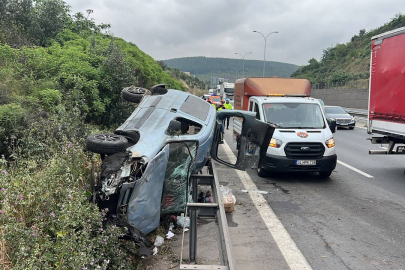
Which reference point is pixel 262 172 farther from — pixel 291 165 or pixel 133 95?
pixel 133 95

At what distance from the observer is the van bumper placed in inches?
→ 335

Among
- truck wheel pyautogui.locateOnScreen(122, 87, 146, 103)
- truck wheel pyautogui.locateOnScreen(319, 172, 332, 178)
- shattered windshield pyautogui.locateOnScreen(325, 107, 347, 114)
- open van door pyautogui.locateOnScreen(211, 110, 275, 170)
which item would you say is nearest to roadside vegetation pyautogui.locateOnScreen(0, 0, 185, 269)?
truck wheel pyautogui.locateOnScreen(122, 87, 146, 103)

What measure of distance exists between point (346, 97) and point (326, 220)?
4142 centimetres

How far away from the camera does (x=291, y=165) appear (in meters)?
8.52

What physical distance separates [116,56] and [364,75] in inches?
1899

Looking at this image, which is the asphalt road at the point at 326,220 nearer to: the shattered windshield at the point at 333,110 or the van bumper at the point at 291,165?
the van bumper at the point at 291,165

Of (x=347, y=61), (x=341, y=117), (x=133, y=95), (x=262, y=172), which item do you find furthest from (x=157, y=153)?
(x=347, y=61)

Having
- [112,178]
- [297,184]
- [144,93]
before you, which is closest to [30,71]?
[144,93]

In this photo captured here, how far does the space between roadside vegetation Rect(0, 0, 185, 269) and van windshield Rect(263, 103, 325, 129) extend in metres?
4.52

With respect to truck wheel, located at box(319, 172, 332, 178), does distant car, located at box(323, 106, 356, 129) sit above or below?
above

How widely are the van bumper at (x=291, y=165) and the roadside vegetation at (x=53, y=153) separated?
417cm

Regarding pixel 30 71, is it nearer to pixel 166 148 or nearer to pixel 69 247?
pixel 166 148

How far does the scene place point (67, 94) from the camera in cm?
907

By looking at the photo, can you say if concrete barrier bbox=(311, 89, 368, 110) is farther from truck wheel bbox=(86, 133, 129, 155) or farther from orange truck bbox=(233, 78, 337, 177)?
truck wheel bbox=(86, 133, 129, 155)
